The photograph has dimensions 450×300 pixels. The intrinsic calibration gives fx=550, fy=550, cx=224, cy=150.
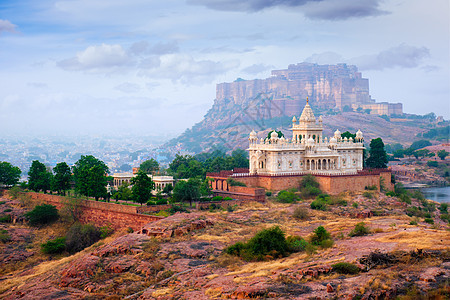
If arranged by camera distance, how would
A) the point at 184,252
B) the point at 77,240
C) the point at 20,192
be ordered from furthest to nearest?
the point at 20,192 → the point at 77,240 → the point at 184,252

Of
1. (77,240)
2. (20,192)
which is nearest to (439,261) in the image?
(77,240)

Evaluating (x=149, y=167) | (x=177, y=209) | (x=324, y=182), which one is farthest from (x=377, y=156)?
(x=177, y=209)

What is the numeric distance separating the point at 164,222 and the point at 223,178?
20032mm

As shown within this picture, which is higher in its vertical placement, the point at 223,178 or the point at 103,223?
the point at 223,178

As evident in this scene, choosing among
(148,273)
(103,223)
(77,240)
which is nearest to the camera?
(148,273)

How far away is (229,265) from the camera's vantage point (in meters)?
33.2

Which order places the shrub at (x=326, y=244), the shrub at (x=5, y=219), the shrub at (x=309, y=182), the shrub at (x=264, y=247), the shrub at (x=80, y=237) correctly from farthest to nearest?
1. the shrub at (x=309, y=182)
2. the shrub at (x=5, y=219)
3. the shrub at (x=80, y=237)
4. the shrub at (x=326, y=244)
5. the shrub at (x=264, y=247)

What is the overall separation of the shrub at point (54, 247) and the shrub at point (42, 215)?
8.61 metres

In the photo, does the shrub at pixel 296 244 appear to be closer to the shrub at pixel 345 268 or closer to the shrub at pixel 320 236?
the shrub at pixel 320 236

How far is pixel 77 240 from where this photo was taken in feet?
160

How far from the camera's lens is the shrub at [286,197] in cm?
5656

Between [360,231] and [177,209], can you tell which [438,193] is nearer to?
[177,209]

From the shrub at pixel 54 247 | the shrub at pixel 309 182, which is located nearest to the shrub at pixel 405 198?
the shrub at pixel 309 182

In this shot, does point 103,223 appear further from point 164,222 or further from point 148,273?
point 148,273
